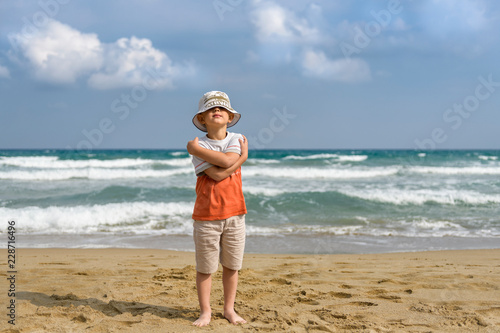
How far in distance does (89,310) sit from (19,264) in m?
2.63

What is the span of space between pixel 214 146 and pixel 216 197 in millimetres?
399

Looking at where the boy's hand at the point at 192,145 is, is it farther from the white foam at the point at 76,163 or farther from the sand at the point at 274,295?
the white foam at the point at 76,163

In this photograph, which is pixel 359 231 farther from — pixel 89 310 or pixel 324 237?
pixel 89 310

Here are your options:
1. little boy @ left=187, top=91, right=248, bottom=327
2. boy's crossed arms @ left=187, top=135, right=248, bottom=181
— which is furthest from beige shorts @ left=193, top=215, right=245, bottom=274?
boy's crossed arms @ left=187, top=135, right=248, bottom=181

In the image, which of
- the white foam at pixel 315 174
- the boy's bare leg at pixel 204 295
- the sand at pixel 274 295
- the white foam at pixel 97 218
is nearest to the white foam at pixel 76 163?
the white foam at pixel 315 174

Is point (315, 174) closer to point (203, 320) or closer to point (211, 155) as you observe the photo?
point (203, 320)

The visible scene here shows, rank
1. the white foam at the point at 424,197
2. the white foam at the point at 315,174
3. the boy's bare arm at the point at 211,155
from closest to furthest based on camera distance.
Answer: the boy's bare arm at the point at 211,155
the white foam at the point at 424,197
the white foam at the point at 315,174

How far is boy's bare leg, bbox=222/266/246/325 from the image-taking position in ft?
10.4

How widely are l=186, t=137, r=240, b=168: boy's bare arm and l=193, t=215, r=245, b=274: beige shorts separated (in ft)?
1.40

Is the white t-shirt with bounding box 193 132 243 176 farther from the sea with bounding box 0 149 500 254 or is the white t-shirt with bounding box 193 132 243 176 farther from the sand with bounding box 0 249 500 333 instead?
the sea with bounding box 0 149 500 254

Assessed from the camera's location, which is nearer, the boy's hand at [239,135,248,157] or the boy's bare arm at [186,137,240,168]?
the boy's bare arm at [186,137,240,168]

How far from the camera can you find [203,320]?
3123mm

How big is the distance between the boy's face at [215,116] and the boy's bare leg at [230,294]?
3.78 ft

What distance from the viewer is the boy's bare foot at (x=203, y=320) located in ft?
10.2
